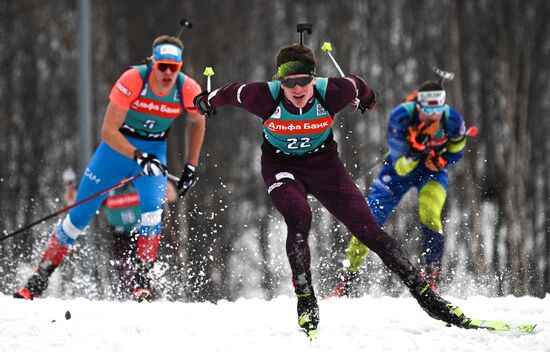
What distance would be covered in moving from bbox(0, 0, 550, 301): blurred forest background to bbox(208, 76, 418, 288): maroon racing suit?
26.3 ft

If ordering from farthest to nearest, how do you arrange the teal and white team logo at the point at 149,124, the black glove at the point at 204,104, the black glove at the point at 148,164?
the teal and white team logo at the point at 149,124
the black glove at the point at 148,164
the black glove at the point at 204,104

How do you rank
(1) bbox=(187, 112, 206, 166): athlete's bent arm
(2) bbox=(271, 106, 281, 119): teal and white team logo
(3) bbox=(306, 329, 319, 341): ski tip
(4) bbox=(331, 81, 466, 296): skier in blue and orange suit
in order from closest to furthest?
(3) bbox=(306, 329, 319, 341): ski tip < (2) bbox=(271, 106, 281, 119): teal and white team logo < (1) bbox=(187, 112, 206, 166): athlete's bent arm < (4) bbox=(331, 81, 466, 296): skier in blue and orange suit

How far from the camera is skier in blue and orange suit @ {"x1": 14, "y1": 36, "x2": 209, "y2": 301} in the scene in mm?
7871

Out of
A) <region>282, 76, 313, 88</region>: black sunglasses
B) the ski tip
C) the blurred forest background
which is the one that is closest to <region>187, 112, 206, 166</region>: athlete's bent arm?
<region>282, 76, 313, 88</region>: black sunglasses

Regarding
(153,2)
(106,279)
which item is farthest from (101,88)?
(106,279)

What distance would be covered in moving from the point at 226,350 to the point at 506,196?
10437 millimetres

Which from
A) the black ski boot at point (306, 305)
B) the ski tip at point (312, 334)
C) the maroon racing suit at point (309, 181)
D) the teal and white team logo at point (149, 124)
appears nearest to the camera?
the ski tip at point (312, 334)

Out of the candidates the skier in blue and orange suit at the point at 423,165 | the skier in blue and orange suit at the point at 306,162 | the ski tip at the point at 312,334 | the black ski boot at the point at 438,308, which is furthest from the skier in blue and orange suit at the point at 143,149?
the black ski boot at the point at 438,308

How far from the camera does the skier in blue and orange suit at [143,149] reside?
25.8ft

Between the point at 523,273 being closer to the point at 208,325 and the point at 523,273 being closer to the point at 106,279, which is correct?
the point at 106,279

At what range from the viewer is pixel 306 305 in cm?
593

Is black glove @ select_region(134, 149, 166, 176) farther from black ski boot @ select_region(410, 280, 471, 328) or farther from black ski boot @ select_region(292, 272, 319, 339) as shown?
black ski boot @ select_region(410, 280, 471, 328)

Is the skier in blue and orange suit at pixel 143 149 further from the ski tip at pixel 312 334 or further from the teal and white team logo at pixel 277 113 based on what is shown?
the ski tip at pixel 312 334

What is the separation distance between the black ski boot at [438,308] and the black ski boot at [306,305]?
1.94ft
